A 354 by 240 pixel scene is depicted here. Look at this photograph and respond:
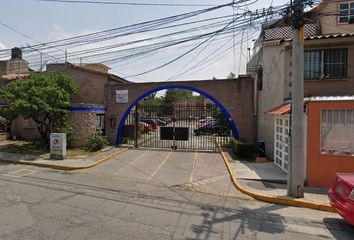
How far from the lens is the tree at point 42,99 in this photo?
1761 cm

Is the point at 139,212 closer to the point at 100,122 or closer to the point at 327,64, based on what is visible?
the point at 327,64

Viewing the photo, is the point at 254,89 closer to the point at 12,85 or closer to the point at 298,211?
the point at 298,211

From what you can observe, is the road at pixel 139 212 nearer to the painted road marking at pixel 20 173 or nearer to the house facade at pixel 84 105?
the painted road marking at pixel 20 173

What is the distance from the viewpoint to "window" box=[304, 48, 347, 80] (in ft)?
48.5

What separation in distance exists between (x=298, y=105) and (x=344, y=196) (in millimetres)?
3137

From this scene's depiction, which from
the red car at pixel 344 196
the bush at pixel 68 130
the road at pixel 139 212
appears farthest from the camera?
the bush at pixel 68 130

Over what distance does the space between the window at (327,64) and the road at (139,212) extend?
703cm

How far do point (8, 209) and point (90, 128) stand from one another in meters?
13.1

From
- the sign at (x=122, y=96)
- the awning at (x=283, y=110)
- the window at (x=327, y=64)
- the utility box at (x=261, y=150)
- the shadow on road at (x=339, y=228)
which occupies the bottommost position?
the shadow on road at (x=339, y=228)

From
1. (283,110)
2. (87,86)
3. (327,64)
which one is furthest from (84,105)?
(327,64)

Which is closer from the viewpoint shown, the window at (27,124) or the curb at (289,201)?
the curb at (289,201)

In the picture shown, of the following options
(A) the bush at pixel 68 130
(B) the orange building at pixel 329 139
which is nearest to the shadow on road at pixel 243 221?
(B) the orange building at pixel 329 139

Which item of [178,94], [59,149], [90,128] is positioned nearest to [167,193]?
[59,149]

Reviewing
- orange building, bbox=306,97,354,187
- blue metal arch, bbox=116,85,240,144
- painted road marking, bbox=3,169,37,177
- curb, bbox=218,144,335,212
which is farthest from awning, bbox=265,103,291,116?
painted road marking, bbox=3,169,37,177
